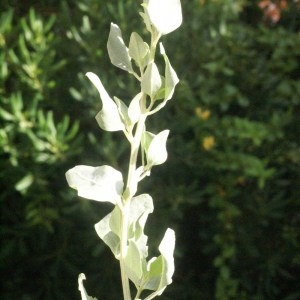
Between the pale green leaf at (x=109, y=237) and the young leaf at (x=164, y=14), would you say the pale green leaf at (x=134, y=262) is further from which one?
the young leaf at (x=164, y=14)

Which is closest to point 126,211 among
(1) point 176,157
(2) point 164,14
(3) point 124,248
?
(3) point 124,248

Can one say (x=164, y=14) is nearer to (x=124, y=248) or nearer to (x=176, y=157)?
(x=124, y=248)

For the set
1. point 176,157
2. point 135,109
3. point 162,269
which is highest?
point 135,109

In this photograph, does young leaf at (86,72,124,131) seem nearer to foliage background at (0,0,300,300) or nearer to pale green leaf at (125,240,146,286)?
pale green leaf at (125,240,146,286)

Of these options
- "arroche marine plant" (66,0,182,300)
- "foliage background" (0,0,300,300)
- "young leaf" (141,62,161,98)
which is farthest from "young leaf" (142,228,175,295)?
"foliage background" (0,0,300,300)

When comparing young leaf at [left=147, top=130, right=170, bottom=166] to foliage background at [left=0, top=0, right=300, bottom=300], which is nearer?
young leaf at [left=147, top=130, right=170, bottom=166]

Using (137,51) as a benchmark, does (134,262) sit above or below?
below

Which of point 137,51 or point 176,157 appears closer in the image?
point 137,51

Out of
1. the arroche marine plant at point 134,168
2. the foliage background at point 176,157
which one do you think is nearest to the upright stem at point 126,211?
the arroche marine plant at point 134,168
